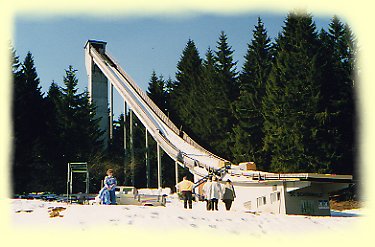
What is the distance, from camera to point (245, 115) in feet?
122

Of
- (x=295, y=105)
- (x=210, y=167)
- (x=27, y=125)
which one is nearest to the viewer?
(x=210, y=167)

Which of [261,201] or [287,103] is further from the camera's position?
[287,103]

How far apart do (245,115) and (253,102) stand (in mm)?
1450

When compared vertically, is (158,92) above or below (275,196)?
above

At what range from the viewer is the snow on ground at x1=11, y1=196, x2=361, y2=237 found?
11297 mm

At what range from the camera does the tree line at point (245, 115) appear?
101ft

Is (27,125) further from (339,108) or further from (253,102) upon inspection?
(339,108)

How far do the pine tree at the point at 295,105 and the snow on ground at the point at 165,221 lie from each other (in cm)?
1577

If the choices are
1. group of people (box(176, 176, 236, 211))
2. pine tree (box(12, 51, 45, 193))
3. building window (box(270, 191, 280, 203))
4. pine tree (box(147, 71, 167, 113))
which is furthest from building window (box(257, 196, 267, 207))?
pine tree (box(147, 71, 167, 113))

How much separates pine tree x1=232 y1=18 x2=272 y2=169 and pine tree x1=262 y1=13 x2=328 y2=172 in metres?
2.41

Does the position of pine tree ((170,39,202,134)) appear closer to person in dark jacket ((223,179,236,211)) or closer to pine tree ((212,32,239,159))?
pine tree ((212,32,239,159))

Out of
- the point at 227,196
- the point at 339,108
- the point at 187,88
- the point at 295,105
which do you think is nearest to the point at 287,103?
the point at 295,105

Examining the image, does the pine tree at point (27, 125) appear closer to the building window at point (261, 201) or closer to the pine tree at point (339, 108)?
the building window at point (261, 201)

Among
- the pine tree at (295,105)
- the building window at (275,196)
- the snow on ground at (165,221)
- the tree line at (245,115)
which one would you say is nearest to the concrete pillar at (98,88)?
the tree line at (245,115)
